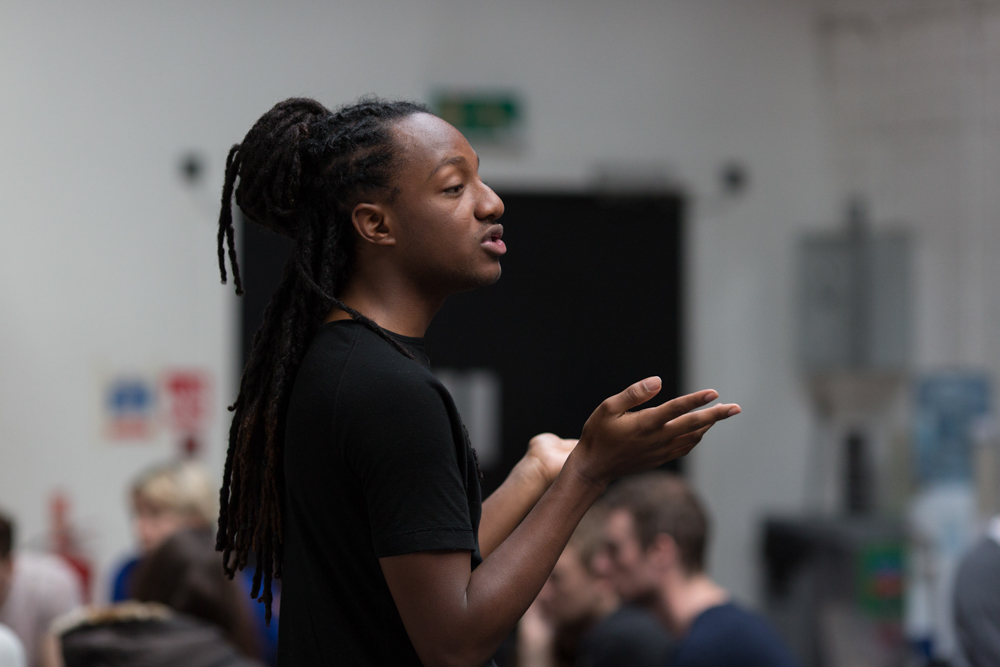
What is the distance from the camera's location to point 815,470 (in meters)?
5.88

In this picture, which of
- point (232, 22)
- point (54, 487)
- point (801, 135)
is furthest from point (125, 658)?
point (801, 135)

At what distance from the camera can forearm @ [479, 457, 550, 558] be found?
47.4 inches

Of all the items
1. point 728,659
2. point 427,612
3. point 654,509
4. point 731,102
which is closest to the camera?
point 427,612

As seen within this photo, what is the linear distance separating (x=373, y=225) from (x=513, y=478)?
0.33 m

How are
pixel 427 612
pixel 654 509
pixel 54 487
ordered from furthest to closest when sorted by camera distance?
pixel 54 487 < pixel 654 509 < pixel 427 612

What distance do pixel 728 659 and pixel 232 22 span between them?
13.1 ft

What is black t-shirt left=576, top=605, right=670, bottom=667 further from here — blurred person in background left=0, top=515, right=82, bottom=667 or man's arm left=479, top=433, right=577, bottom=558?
blurred person in background left=0, top=515, right=82, bottom=667

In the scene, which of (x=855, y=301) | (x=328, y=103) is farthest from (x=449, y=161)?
(x=855, y=301)

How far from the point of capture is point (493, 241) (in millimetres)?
1114

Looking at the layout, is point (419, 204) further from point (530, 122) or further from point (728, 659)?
point (530, 122)

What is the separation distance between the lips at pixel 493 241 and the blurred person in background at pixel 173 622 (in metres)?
1.42

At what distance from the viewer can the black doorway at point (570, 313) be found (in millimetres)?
5496

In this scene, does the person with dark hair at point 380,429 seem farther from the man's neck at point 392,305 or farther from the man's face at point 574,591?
the man's face at point 574,591

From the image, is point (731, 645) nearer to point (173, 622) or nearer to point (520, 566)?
point (173, 622)
